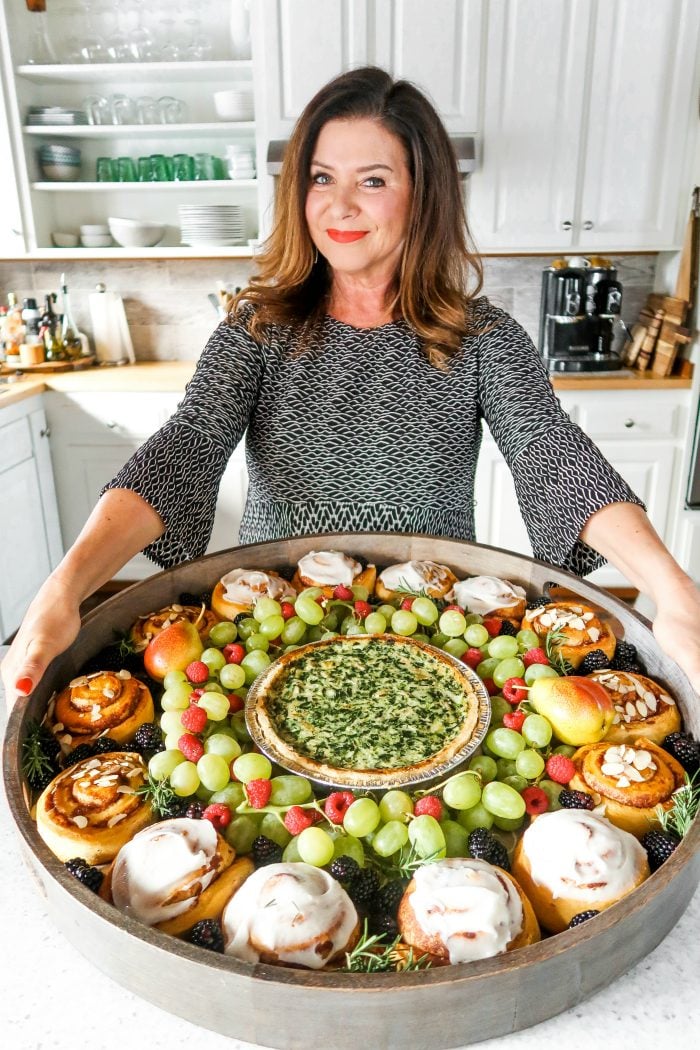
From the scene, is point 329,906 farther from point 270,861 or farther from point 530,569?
point 530,569

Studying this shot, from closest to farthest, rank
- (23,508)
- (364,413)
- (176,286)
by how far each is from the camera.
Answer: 1. (364,413)
2. (23,508)
3. (176,286)

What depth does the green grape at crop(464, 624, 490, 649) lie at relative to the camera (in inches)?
45.4

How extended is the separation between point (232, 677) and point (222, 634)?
124 millimetres

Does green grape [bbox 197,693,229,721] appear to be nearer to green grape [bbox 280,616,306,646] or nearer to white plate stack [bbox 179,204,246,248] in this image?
green grape [bbox 280,616,306,646]

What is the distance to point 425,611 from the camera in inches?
47.7

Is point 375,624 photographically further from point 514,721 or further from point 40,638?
point 40,638

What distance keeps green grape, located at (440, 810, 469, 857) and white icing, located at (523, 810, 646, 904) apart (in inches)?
2.7

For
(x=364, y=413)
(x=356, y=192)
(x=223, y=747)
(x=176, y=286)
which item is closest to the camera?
(x=223, y=747)

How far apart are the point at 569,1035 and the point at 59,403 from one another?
129 inches

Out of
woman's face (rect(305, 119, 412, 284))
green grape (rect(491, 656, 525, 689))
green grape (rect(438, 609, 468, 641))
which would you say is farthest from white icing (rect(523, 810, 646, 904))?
woman's face (rect(305, 119, 412, 284))

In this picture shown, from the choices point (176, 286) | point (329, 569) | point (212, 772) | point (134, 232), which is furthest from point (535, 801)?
point (176, 286)

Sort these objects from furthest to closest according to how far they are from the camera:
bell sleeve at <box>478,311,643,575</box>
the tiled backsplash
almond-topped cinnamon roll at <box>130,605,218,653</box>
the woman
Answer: the tiled backsplash → the woman → bell sleeve at <box>478,311,643,575</box> → almond-topped cinnamon roll at <box>130,605,218,653</box>

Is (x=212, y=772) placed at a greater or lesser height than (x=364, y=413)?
lesser

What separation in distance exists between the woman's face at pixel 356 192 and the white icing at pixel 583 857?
3.80 ft
